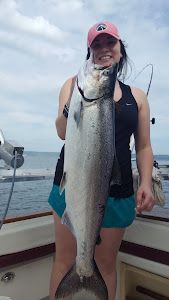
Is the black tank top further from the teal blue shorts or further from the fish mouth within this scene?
the fish mouth

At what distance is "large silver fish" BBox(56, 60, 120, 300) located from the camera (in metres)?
1.78

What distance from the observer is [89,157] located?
181 centimetres

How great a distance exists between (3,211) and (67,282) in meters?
0.65

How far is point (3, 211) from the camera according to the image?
224cm

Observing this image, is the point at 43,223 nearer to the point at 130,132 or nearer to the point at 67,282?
the point at 67,282

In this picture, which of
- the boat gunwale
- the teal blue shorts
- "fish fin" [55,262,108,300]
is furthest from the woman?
the boat gunwale

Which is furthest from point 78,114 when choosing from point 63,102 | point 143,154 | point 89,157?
point 143,154

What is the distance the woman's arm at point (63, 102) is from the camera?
2.07 m

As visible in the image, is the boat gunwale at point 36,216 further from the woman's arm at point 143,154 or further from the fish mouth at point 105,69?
the fish mouth at point 105,69

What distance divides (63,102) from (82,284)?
44.8 inches

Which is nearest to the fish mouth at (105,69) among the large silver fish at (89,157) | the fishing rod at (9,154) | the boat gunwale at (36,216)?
the large silver fish at (89,157)

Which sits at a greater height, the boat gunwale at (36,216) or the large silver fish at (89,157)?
the large silver fish at (89,157)

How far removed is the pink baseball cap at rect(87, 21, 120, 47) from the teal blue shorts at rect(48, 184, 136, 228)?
39.5 inches

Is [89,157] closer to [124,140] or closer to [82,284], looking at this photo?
[124,140]
